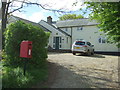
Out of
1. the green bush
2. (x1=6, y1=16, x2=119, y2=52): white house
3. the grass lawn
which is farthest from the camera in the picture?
(x1=6, y1=16, x2=119, y2=52): white house

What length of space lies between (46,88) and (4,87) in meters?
1.37

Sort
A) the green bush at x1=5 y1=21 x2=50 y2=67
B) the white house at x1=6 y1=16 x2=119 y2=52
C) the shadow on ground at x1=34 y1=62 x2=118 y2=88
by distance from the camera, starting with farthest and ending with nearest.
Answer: the white house at x1=6 y1=16 x2=119 y2=52 < the green bush at x1=5 y1=21 x2=50 y2=67 < the shadow on ground at x1=34 y1=62 x2=118 y2=88

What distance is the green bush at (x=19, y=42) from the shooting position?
527 centimetres

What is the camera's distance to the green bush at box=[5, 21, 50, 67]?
5.27 m

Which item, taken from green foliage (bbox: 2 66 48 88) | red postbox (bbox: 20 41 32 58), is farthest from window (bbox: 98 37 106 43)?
red postbox (bbox: 20 41 32 58)

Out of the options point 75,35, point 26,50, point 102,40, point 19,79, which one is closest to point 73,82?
point 19,79

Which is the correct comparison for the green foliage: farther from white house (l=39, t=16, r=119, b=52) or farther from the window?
the window

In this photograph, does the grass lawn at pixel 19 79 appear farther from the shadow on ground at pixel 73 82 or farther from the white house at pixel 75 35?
the white house at pixel 75 35

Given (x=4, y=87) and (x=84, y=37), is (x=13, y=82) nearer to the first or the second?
(x=4, y=87)

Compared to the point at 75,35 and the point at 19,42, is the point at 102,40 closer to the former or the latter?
the point at 75,35

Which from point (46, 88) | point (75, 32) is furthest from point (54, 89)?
point (75, 32)

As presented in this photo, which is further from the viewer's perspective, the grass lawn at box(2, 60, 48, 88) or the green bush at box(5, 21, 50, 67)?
the green bush at box(5, 21, 50, 67)

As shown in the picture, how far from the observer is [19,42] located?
530 cm

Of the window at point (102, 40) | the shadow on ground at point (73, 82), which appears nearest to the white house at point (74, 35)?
the window at point (102, 40)
